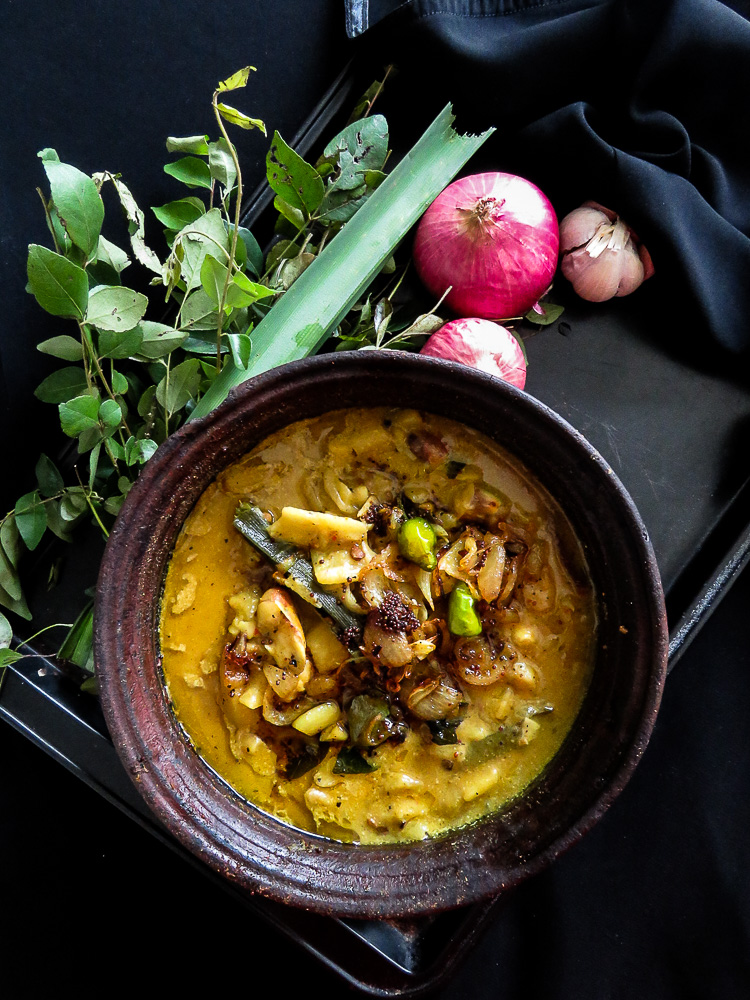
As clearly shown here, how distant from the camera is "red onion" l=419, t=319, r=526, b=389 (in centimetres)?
159

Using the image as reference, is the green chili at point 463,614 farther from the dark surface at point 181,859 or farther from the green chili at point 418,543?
the dark surface at point 181,859

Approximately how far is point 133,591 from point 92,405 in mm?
349

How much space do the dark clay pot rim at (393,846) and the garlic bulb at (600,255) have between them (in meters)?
0.47

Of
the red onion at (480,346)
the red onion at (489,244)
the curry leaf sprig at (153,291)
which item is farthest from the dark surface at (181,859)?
the red onion at (480,346)

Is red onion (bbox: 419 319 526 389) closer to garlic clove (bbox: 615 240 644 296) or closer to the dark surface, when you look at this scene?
garlic clove (bbox: 615 240 644 296)

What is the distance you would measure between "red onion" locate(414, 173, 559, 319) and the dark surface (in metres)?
0.48

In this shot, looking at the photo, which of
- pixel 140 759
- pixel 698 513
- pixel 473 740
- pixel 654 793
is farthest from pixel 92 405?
pixel 654 793

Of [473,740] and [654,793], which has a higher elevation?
[473,740]

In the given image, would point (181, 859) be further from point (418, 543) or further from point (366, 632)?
point (418, 543)

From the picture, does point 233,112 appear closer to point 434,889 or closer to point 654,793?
point 434,889

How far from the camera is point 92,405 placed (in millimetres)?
1421

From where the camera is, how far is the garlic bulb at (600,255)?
1668 mm

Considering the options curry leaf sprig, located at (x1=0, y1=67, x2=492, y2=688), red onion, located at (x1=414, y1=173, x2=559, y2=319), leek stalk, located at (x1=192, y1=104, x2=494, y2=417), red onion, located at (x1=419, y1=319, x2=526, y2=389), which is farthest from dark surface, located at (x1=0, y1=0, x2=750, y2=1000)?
red onion, located at (x1=419, y1=319, x2=526, y2=389)

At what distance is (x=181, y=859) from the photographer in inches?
74.8
